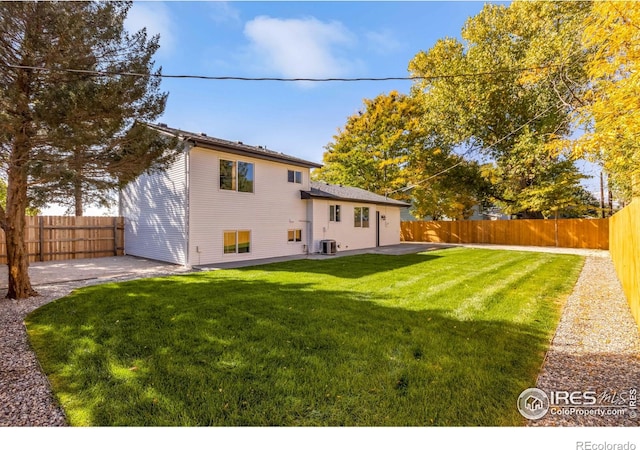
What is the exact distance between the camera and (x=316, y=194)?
48.2ft

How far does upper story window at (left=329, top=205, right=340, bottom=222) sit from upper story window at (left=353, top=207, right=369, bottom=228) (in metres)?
1.40

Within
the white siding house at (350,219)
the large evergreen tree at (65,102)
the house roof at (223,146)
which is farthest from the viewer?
the white siding house at (350,219)

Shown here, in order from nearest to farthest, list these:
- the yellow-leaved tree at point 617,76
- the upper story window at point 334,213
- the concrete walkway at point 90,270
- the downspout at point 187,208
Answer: the yellow-leaved tree at point 617,76, the concrete walkway at point 90,270, the downspout at point 187,208, the upper story window at point 334,213

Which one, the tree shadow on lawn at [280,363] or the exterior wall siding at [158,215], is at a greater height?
the exterior wall siding at [158,215]

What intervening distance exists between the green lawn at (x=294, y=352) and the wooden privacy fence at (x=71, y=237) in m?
7.23

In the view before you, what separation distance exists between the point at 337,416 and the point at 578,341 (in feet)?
12.3

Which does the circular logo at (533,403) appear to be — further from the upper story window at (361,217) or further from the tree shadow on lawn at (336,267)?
the upper story window at (361,217)

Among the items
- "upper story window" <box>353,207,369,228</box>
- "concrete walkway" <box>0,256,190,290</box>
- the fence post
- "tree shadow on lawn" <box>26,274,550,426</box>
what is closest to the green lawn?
"tree shadow on lawn" <box>26,274,550,426</box>

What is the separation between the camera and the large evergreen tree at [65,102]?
544 centimetres

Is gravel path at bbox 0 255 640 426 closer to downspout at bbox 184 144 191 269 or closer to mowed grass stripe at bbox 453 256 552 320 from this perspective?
mowed grass stripe at bbox 453 256 552 320

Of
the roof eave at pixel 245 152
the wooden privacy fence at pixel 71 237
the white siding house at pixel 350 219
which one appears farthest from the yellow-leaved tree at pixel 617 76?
the wooden privacy fence at pixel 71 237

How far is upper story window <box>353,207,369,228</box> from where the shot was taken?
1725 centimetres

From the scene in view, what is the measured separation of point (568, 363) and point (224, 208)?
10.6 m
